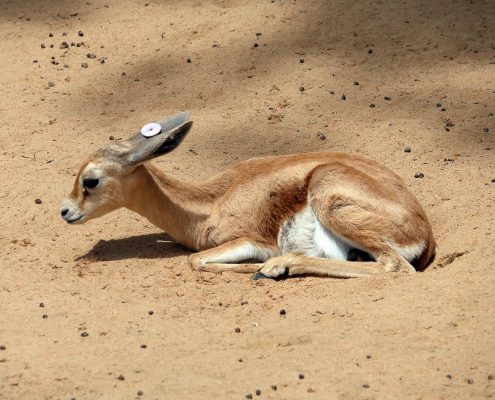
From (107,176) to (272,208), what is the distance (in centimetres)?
121

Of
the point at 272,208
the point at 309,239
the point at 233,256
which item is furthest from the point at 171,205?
the point at 309,239

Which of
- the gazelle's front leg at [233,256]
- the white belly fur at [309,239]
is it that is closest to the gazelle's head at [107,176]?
the gazelle's front leg at [233,256]

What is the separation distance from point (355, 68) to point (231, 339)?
469 cm

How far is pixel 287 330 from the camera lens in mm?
6094

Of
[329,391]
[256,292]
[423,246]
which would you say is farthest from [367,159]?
[329,391]

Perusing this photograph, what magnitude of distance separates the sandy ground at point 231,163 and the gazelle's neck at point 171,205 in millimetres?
197

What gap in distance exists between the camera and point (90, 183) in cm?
761

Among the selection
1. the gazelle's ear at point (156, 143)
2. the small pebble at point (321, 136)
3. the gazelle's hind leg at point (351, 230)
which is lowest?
the small pebble at point (321, 136)

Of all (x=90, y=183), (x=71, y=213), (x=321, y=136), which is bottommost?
(x=321, y=136)

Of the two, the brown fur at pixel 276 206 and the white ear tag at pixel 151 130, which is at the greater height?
the white ear tag at pixel 151 130

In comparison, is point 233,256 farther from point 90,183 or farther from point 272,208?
point 90,183

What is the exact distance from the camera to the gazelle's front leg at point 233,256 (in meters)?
7.43

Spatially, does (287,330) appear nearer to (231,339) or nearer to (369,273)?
(231,339)

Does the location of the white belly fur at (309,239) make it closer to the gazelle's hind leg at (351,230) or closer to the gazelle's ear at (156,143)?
the gazelle's hind leg at (351,230)
